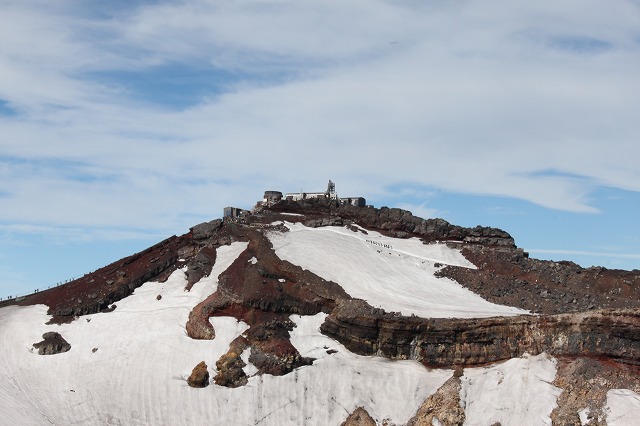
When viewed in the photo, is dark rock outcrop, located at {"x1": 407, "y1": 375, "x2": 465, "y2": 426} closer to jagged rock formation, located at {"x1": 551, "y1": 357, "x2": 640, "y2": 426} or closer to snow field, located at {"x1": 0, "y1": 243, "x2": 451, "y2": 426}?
snow field, located at {"x1": 0, "y1": 243, "x2": 451, "y2": 426}

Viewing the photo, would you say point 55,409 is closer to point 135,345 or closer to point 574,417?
point 135,345

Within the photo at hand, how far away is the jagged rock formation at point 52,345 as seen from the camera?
68.9 metres

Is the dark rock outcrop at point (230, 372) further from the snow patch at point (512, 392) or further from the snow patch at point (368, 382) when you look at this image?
the snow patch at point (512, 392)

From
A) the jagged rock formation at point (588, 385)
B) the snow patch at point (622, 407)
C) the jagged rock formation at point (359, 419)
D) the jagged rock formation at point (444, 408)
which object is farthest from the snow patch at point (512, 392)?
the jagged rock formation at point (359, 419)

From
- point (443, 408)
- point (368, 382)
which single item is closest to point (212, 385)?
point (368, 382)

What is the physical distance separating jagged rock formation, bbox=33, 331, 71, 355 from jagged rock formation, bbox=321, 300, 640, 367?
21136 millimetres

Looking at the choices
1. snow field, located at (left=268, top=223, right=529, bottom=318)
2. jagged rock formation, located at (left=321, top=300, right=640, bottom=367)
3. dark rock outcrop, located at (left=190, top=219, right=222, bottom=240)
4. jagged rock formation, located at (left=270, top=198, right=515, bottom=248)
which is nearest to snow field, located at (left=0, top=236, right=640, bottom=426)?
jagged rock formation, located at (left=321, top=300, right=640, bottom=367)

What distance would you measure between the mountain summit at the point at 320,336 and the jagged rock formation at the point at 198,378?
11cm

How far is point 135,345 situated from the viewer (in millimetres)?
68125

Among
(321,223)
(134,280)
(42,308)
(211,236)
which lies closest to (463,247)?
(321,223)

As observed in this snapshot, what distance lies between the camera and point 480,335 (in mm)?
62125

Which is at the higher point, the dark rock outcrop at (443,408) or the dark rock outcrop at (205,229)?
the dark rock outcrop at (205,229)

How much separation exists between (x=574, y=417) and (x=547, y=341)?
7366 millimetres

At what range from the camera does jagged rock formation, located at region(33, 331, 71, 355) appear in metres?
68.9
